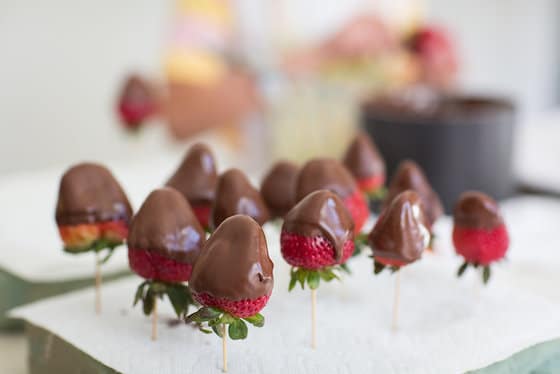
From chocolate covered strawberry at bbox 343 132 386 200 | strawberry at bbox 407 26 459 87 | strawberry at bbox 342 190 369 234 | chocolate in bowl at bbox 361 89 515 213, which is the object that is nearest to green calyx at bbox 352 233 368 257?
strawberry at bbox 342 190 369 234

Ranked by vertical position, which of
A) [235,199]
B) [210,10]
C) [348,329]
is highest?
[210,10]

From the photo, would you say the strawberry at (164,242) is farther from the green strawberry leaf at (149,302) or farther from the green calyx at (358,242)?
the green calyx at (358,242)

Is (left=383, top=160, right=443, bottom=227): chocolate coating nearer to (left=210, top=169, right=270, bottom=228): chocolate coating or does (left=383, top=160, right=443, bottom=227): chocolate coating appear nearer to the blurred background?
(left=210, top=169, right=270, bottom=228): chocolate coating

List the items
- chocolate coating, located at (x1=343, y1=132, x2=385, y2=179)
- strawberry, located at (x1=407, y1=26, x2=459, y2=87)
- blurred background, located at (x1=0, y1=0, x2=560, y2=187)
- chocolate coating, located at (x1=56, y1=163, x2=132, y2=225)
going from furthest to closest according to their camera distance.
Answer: blurred background, located at (x1=0, y1=0, x2=560, y2=187)
strawberry, located at (x1=407, y1=26, x2=459, y2=87)
chocolate coating, located at (x1=343, y1=132, x2=385, y2=179)
chocolate coating, located at (x1=56, y1=163, x2=132, y2=225)

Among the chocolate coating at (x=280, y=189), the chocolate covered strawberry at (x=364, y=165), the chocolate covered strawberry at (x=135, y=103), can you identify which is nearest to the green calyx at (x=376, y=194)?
the chocolate covered strawberry at (x=364, y=165)

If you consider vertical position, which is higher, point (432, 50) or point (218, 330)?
point (432, 50)

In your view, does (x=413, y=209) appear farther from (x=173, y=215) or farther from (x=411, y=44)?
(x=411, y=44)

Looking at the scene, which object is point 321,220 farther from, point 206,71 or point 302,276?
point 206,71

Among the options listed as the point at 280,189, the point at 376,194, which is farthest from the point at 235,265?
the point at 376,194
